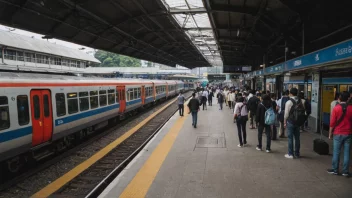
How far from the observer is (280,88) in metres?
15.8

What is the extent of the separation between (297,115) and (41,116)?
261 inches

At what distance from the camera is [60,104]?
8867 mm

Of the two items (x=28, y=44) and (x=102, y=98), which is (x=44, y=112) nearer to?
(x=102, y=98)

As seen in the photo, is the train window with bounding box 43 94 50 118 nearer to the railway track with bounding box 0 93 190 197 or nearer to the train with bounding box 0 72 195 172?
the train with bounding box 0 72 195 172

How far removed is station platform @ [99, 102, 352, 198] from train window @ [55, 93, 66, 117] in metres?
2.96

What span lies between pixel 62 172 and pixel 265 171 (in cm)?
509

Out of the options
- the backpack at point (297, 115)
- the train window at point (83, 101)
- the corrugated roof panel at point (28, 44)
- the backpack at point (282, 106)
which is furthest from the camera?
the corrugated roof panel at point (28, 44)

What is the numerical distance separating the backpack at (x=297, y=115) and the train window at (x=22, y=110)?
647 cm

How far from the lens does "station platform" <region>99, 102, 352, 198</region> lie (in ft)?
16.2

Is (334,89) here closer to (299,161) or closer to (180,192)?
(299,161)

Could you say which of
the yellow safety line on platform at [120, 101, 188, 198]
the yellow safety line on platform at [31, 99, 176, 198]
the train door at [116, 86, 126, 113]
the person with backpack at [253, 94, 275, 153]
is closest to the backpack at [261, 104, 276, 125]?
the person with backpack at [253, 94, 275, 153]

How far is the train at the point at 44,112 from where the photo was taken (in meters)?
6.55

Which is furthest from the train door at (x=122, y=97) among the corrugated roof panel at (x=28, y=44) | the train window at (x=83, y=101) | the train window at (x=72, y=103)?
the corrugated roof panel at (x=28, y=44)

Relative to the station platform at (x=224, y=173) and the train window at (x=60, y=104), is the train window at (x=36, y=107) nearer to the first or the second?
the train window at (x=60, y=104)
